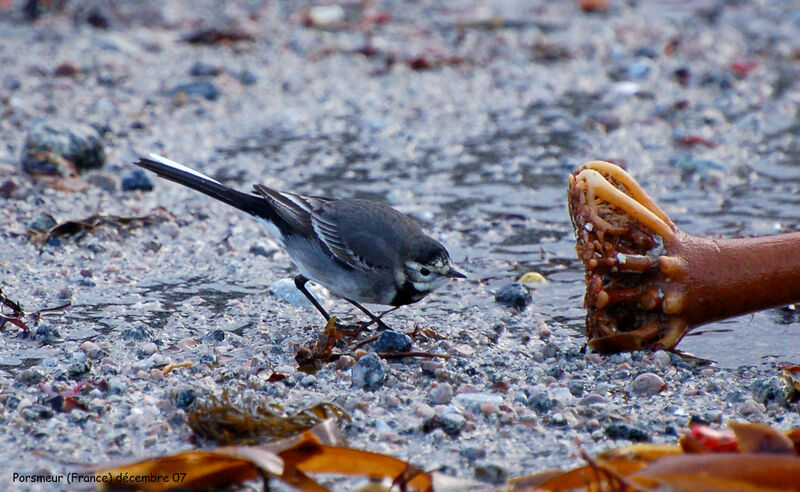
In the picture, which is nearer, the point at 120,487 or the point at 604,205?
the point at 120,487

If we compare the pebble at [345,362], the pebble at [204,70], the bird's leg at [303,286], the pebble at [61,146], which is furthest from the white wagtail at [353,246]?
the pebble at [204,70]

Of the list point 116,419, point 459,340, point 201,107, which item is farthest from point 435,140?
point 116,419

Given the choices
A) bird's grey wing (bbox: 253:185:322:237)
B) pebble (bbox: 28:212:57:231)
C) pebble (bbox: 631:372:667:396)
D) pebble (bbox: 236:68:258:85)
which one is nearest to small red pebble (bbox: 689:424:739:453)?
pebble (bbox: 631:372:667:396)

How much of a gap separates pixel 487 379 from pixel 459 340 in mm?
623

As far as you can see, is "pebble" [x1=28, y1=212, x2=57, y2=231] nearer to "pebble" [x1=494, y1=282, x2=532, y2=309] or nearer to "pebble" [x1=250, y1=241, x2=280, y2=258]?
"pebble" [x1=250, y1=241, x2=280, y2=258]

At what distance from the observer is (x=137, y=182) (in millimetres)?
8531

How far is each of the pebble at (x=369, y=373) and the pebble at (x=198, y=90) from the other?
6.13 meters

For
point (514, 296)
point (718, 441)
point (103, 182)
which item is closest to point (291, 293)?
point (514, 296)

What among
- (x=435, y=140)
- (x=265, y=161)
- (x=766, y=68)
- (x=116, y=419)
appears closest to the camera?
(x=116, y=419)

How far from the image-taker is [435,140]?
9875mm

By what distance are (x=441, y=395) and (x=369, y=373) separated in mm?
428

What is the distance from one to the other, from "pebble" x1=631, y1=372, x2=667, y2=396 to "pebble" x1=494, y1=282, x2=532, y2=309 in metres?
1.39

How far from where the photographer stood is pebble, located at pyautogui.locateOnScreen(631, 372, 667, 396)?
16.7ft

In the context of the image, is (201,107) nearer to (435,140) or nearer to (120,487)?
(435,140)
